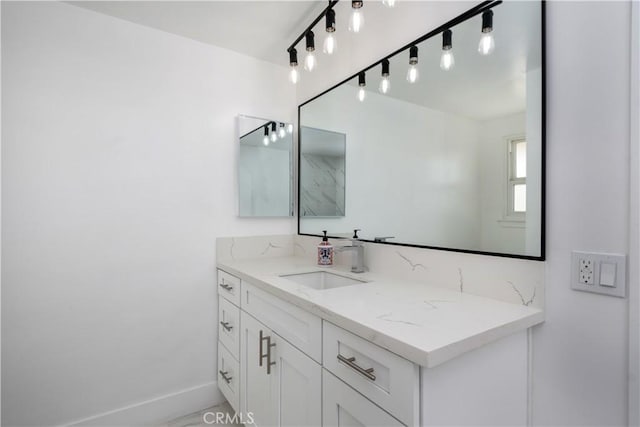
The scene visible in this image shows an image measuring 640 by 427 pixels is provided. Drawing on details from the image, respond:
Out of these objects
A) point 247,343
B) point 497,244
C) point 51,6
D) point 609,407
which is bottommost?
point 247,343

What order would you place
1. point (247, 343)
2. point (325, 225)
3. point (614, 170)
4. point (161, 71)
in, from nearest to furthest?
point (614, 170), point (247, 343), point (161, 71), point (325, 225)

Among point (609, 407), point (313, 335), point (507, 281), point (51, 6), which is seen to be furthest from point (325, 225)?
point (51, 6)

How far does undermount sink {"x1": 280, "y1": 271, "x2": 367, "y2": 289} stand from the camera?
65.8 inches

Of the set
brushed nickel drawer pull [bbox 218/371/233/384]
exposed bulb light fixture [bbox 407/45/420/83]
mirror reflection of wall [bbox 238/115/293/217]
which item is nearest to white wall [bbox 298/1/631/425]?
exposed bulb light fixture [bbox 407/45/420/83]

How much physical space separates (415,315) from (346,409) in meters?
0.35

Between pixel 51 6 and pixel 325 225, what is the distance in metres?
1.88

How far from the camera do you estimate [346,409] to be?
3.07 ft

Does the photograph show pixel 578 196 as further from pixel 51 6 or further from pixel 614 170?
pixel 51 6

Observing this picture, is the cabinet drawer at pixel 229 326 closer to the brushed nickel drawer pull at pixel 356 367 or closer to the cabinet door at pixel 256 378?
the cabinet door at pixel 256 378

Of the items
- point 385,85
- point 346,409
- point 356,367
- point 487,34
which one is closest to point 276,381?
point 346,409

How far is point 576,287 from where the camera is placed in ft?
3.05

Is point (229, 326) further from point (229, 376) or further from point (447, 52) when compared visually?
point (447, 52)

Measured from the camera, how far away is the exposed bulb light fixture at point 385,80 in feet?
5.02

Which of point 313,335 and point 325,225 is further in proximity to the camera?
point 325,225
